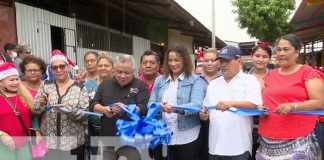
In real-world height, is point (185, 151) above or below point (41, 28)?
below

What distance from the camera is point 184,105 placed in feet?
11.3

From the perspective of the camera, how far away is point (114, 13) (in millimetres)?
13305

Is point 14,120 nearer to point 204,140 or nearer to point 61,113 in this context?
point 61,113

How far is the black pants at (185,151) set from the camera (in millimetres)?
3566

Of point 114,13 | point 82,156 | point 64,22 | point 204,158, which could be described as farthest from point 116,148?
point 114,13

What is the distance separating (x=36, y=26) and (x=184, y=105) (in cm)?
527

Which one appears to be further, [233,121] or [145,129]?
[145,129]

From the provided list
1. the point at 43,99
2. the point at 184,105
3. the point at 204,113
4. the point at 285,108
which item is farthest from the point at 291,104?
the point at 43,99

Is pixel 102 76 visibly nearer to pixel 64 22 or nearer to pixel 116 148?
pixel 116 148

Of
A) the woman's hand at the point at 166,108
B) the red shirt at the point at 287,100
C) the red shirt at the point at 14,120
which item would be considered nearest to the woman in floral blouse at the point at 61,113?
the red shirt at the point at 14,120

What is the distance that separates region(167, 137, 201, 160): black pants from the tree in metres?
18.9

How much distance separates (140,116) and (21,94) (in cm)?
124

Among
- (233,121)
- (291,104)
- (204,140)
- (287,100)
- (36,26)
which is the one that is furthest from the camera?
(36,26)

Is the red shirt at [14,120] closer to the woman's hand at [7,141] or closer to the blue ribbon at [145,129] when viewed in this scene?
the woman's hand at [7,141]
